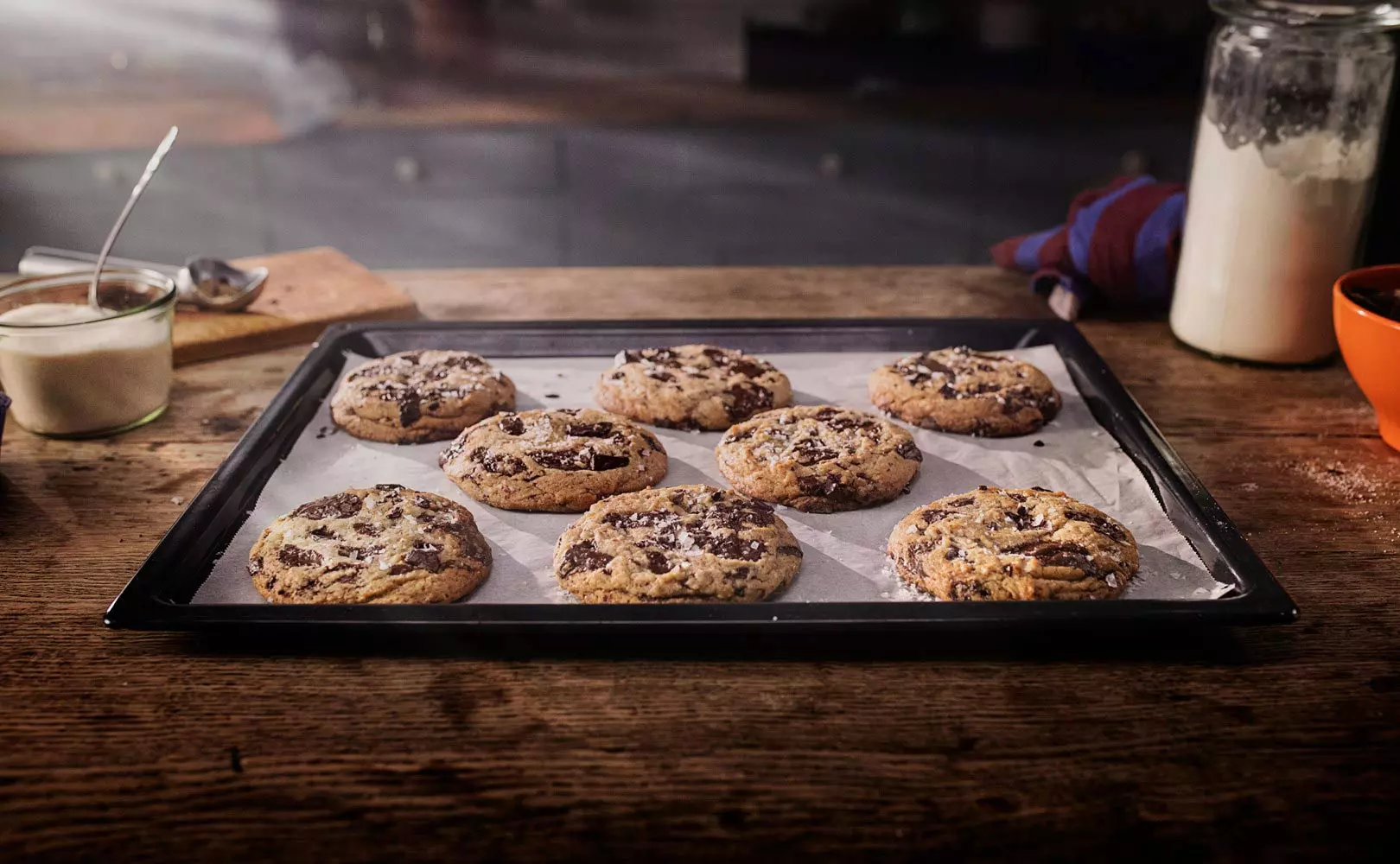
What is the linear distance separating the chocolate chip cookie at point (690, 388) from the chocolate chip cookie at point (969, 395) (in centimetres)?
15

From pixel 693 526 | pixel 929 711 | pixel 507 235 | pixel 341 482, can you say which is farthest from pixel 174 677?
pixel 507 235

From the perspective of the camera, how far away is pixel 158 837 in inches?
30.3

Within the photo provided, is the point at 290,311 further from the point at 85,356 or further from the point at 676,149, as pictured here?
the point at 676,149

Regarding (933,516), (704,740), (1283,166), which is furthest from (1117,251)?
(704,740)

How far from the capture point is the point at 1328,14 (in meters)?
1.35

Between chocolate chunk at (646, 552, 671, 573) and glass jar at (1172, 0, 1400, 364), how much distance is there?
Answer: 96 cm

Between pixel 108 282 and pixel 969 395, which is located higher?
pixel 108 282

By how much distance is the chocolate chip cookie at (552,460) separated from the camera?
1236 mm

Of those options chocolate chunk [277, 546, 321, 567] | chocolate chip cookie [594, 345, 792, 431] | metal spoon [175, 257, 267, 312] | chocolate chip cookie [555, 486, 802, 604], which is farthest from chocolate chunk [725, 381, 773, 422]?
metal spoon [175, 257, 267, 312]

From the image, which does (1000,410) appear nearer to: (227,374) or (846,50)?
(227,374)

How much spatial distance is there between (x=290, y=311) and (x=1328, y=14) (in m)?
1.52

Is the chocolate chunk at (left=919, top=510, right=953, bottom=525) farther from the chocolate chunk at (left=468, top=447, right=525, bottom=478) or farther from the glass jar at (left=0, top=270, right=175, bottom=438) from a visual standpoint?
the glass jar at (left=0, top=270, right=175, bottom=438)

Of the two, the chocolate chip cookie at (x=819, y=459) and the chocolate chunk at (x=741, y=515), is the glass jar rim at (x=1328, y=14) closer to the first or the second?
the chocolate chip cookie at (x=819, y=459)

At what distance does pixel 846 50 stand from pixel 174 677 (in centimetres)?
316
